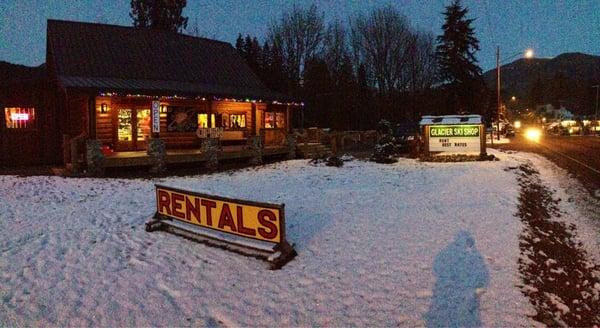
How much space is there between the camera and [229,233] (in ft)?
25.9

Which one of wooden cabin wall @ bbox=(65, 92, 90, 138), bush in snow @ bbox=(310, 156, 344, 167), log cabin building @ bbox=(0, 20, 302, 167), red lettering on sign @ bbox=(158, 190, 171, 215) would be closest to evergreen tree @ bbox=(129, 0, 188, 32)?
log cabin building @ bbox=(0, 20, 302, 167)

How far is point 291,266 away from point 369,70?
48.4m

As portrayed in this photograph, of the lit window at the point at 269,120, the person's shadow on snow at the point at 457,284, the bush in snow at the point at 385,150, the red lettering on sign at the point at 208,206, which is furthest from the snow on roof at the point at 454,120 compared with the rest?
the red lettering on sign at the point at 208,206

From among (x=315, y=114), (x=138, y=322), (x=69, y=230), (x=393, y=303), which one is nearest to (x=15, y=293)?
(x=138, y=322)

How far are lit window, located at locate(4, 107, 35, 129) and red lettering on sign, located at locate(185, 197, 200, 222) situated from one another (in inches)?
591

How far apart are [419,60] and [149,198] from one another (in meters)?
49.3

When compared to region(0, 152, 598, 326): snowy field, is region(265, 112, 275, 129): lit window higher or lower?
higher

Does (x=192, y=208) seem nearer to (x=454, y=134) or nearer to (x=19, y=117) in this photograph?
(x=19, y=117)

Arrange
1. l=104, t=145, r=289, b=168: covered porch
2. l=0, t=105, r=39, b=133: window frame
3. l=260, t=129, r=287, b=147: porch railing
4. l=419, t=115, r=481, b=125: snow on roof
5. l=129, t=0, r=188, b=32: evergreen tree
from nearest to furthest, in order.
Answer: l=104, t=145, r=289, b=168: covered porch, l=0, t=105, r=39, b=133: window frame, l=419, t=115, r=481, b=125: snow on roof, l=260, t=129, r=287, b=147: porch railing, l=129, t=0, r=188, b=32: evergreen tree

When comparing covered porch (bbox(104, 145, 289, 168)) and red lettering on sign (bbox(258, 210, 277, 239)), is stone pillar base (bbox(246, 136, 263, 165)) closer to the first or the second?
covered porch (bbox(104, 145, 289, 168))

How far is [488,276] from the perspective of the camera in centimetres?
685

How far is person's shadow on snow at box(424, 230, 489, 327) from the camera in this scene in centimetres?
561

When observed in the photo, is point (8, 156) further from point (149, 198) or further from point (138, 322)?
point (138, 322)

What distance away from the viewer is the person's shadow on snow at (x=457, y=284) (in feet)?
18.4
